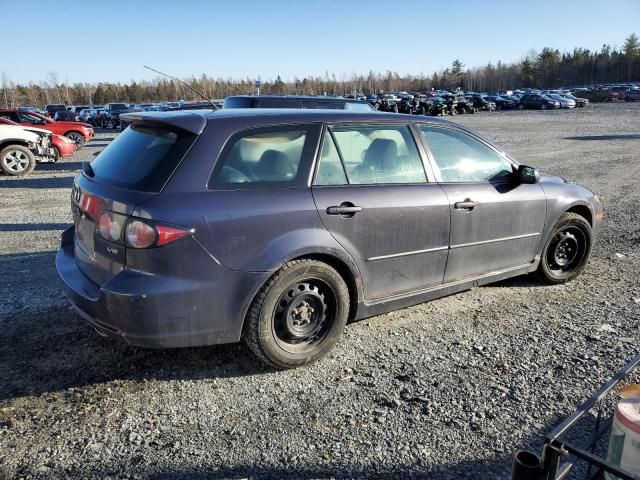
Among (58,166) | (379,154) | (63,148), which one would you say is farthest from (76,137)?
(379,154)

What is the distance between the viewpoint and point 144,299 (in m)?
2.96

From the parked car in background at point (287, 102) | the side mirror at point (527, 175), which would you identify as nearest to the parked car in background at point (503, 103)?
the parked car in background at point (287, 102)

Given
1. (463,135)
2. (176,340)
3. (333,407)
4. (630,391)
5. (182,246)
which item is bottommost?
(333,407)

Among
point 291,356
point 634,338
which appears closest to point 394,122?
point 291,356

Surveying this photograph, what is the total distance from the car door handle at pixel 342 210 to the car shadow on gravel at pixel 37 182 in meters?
9.74

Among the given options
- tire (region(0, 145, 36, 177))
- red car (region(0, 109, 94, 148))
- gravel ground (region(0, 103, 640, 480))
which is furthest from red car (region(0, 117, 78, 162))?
gravel ground (region(0, 103, 640, 480))

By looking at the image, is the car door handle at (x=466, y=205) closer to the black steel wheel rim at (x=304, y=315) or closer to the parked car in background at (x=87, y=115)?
the black steel wheel rim at (x=304, y=315)

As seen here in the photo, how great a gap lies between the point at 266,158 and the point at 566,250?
3.46 m

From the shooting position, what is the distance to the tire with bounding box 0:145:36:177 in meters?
12.7

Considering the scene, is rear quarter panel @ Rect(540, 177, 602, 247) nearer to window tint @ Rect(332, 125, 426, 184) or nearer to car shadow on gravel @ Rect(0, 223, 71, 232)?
window tint @ Rect(332, 125, 426, 184)

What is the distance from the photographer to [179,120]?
334 cm

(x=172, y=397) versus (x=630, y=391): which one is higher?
(x=630, y=391)

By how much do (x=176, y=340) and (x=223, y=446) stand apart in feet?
2.39

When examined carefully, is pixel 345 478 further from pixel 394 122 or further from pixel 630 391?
pixel 394 122
